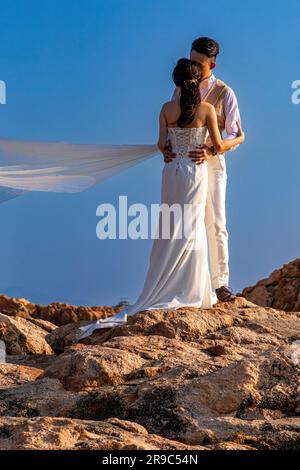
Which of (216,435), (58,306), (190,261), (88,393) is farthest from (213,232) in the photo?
(58,306)

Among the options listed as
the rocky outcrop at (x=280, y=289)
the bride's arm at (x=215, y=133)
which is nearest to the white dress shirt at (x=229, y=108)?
the bride's arm at (x=215, y=133)

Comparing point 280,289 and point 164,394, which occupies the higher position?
point 280,289

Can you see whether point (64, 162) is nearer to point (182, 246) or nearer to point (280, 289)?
point (182, 246)

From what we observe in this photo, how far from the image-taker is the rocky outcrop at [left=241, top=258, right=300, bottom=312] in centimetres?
2150

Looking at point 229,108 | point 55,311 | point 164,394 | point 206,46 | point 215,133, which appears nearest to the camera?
point 164,394

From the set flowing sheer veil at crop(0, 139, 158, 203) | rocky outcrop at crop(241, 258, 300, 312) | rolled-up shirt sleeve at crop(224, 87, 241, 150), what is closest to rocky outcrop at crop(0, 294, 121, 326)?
rocky outcrop at crop(241, 258, 300, 312)

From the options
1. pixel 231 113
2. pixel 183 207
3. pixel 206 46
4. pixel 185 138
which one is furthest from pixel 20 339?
pixel 206 46

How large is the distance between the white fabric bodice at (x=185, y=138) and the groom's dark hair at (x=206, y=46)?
1144mm

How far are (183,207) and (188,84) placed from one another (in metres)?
1.63

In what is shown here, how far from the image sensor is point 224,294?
14086 millimetres

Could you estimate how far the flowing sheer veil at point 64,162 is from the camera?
15.0m

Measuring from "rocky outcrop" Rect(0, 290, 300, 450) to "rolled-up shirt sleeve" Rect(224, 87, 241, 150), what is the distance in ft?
10.7

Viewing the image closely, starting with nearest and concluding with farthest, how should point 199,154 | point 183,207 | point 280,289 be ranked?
1. point 199,154
2. point 183,207
3. point 280,289
